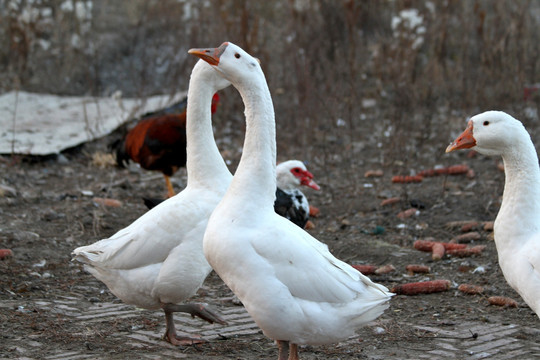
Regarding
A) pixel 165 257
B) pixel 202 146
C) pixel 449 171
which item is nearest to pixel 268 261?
pixel 165 257

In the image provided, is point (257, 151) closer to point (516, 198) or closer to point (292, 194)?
point (516, 198)

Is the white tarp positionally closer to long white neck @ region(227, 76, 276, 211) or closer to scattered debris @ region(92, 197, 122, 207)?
scattered debris @ region(92, 197, 122, 207)

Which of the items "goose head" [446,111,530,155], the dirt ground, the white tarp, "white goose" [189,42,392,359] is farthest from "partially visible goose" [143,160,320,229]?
the white tarp

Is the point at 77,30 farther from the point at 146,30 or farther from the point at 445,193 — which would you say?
the point at 445,193

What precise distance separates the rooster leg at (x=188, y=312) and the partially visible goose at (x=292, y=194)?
6.24 ft

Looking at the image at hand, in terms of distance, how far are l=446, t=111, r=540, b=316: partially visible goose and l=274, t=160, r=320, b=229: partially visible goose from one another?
7.96ft

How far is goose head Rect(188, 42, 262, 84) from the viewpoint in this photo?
3721 mm

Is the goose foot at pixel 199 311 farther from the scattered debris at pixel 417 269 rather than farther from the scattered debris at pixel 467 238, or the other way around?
the scattered debris at pixel 467 238

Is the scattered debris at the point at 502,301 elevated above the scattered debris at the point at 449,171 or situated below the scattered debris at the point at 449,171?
below

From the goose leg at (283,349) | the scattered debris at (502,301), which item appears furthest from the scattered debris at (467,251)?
the goose leg at (283,349)

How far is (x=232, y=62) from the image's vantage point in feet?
12.2

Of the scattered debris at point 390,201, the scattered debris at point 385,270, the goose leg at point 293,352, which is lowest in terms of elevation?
the scattered debris at point 385,270

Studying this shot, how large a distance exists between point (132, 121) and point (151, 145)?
228 centimetres

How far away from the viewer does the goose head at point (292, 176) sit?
6770mm
